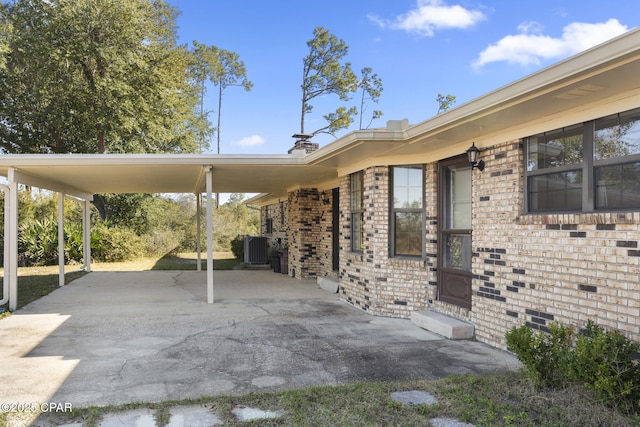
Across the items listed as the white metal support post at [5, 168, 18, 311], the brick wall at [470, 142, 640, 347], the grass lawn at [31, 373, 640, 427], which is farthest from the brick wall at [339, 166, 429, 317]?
the white metal support post at [5, 168, 18, 311]

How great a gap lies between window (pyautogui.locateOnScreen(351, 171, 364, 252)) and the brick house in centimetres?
4

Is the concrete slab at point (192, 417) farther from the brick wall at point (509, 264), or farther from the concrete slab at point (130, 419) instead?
the brick wall at point (509, 264)

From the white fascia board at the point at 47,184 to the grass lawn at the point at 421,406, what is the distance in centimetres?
637

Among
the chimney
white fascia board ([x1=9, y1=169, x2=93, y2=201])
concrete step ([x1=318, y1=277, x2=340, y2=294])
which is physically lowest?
concrete step ([x1=318, y1=277, x2=340, y2=294])

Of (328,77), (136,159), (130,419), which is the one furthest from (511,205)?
(328,77)

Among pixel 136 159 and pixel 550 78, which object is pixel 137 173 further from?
pixel 550 78

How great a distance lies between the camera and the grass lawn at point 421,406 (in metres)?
3.40

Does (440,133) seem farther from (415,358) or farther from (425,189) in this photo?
(415,358)

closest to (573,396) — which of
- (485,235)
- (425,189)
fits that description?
(485,235)

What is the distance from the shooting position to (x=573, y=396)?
12.1 feet

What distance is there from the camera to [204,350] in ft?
17.9

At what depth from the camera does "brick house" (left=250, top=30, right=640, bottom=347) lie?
3977 millimetres

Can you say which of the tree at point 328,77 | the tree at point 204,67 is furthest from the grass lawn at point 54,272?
the tree at point 328,77

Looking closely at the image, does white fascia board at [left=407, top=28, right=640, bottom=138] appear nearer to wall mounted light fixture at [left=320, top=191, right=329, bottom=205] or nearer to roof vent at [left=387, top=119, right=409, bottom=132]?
roof vent at [left=387, top=119, right=409, bottom=132]
